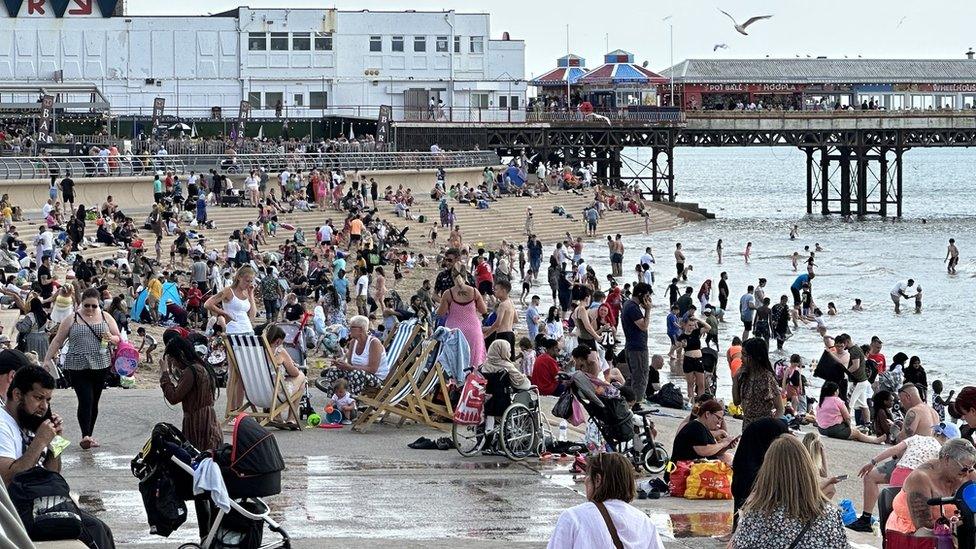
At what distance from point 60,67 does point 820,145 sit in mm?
33172

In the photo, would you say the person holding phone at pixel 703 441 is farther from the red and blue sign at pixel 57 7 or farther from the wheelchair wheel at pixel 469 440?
the red and blue sign at pixel 57 7

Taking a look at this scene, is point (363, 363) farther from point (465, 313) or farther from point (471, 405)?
point (471, 405)

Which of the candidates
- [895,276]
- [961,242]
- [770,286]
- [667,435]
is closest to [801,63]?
[961,242]

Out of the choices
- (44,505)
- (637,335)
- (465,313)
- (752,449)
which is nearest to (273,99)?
(637,335)

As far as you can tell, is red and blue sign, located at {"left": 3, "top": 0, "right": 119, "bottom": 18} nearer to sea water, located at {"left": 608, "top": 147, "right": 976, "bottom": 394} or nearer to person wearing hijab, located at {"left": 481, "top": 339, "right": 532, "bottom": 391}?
sea water, located at {"left": 608, "top": 147, "right": 976, "bottom": 394}

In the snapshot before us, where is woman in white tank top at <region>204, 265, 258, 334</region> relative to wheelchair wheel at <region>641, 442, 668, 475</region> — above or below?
above

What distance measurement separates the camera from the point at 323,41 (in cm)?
6431

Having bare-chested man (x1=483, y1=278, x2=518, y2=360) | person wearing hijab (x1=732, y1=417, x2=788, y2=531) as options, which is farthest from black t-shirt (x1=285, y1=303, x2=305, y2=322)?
person wearing hijab (x1=732, y1=417, x2=788, y2=531)

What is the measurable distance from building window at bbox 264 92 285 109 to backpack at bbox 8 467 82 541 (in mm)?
56644

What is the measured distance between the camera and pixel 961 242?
64.0 m

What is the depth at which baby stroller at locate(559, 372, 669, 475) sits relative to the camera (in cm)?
1182

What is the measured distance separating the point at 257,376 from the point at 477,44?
53859 mm

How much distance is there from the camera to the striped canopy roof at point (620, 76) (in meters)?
75.2

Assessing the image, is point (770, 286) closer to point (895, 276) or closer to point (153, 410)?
point (895, 276)
